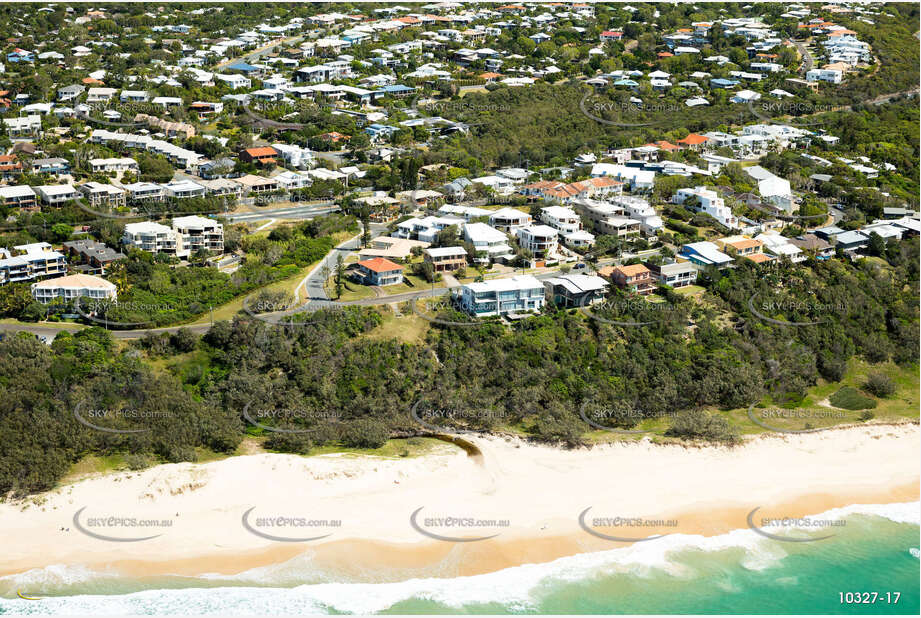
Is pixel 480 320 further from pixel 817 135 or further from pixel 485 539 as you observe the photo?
pixel 817 135

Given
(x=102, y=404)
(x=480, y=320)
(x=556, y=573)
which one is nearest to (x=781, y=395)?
(x=480, y=320)

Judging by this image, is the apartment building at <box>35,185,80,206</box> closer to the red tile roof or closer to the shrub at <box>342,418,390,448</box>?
the red tile roof

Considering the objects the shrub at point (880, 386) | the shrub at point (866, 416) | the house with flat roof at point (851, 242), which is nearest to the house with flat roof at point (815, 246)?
the house with flat roof at point (851, 242)

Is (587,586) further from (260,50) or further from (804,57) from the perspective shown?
(260,50)

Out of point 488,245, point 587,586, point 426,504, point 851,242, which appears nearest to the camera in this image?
point 587,586

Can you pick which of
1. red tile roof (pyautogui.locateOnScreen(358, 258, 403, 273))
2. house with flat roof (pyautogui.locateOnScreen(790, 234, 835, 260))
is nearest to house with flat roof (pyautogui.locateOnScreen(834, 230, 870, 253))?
house with flat roof (pyautogui.locateOnScreen(790, 234, 835, 260))

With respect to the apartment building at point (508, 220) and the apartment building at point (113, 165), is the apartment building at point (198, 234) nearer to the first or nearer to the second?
the apartment building at point (113, 165)

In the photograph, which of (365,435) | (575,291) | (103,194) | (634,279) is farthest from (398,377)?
(103,194)
